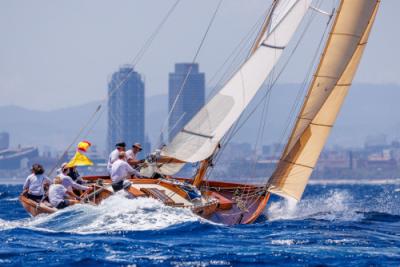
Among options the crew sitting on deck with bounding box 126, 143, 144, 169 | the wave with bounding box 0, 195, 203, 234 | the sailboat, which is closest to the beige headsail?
the sailboat

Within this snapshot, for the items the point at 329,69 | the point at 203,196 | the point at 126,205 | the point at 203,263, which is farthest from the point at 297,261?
the point at 329,69

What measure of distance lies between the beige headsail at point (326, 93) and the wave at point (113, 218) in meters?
4.12

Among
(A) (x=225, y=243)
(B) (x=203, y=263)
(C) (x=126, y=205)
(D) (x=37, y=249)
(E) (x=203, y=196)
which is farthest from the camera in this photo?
(E) (x=203, y=196)

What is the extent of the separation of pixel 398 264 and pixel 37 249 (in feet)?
19.0

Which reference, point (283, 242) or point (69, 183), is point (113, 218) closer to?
point (69, 183)

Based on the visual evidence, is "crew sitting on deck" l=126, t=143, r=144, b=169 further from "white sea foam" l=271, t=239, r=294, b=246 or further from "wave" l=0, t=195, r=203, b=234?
"white sea foam" l=271, t=239, r=294, b=246

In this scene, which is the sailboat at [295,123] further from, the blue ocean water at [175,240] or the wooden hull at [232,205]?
the blue ocean water at [175,240]

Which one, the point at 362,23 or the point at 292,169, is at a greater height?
the point at 362,23

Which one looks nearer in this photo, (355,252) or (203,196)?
(355,252)

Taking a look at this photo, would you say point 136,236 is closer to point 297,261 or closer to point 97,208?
point 97,208

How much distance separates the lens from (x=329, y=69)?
24141 millimetres

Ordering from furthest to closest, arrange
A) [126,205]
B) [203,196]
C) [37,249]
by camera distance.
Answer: [203,196], [126,205], [37,249]

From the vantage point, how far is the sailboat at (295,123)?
895 inches

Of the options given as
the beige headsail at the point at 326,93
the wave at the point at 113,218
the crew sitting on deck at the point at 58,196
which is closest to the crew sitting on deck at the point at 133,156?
the crew sitting on deck at the point at 58,196
